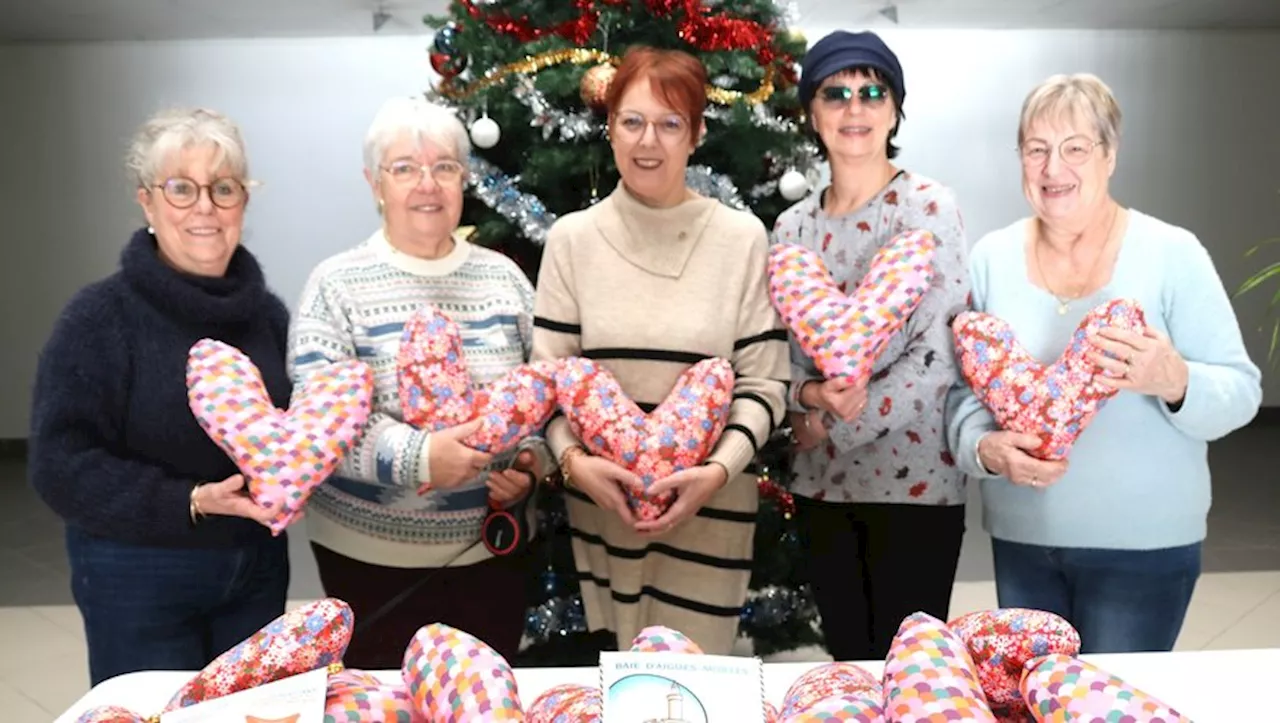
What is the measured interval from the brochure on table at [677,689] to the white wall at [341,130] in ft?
17.9

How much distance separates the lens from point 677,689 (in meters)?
0.92

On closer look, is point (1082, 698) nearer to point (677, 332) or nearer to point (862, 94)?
point (677, 332)

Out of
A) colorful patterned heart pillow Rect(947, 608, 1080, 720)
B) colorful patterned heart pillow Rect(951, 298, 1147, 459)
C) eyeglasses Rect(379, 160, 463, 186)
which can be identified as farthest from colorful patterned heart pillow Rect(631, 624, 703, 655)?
eyeglasses Rect(379, 160, 463, 186)

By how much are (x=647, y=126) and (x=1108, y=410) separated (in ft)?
3.00

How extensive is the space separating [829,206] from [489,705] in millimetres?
1201

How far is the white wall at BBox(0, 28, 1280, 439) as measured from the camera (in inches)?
234

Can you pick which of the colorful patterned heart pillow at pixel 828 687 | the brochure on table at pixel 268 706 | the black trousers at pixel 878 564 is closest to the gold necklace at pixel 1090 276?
the black trousers at pixel 878 564

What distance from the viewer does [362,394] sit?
5.40 feet

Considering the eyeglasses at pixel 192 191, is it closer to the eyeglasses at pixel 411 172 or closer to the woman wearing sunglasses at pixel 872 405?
the eyeglasses at pixel 411 172

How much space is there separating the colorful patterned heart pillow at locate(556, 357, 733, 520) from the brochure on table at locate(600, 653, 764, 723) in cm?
75

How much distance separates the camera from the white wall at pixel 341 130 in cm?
593

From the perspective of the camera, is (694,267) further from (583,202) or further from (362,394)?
(583,202)

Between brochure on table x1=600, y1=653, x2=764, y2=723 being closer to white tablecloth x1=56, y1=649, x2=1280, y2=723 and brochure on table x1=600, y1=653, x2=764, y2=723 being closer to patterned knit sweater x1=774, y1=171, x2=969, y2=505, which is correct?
white tablecloth x1=56, y1=649, x2=1280, y2=723

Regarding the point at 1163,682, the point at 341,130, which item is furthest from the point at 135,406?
the point at 341,130
